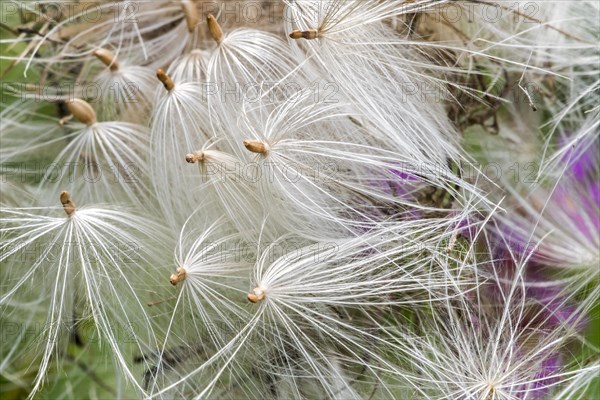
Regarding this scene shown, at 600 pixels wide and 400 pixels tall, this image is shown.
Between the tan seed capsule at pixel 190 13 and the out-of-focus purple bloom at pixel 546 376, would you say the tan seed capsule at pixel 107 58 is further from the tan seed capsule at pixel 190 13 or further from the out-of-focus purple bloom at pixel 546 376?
the out-of-focus purple bloom at pixel 546 376

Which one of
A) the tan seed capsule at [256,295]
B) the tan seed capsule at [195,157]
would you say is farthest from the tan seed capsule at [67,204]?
the tan seed capsule at [256,295]

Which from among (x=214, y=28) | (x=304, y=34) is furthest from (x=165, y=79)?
(x=304, y=34)

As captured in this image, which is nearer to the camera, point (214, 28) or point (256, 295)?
point (256, 295)

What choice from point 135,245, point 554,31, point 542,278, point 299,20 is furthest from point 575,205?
point 135,245

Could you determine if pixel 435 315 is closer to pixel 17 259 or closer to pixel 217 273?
pixel 217 273

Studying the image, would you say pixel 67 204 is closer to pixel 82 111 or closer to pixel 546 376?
pixel 82 111

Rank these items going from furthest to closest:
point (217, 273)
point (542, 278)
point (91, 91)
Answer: point (91, 91) < point (542, 278) < point (217, 273)

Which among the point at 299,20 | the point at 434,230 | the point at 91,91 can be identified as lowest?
the point at 434,230
